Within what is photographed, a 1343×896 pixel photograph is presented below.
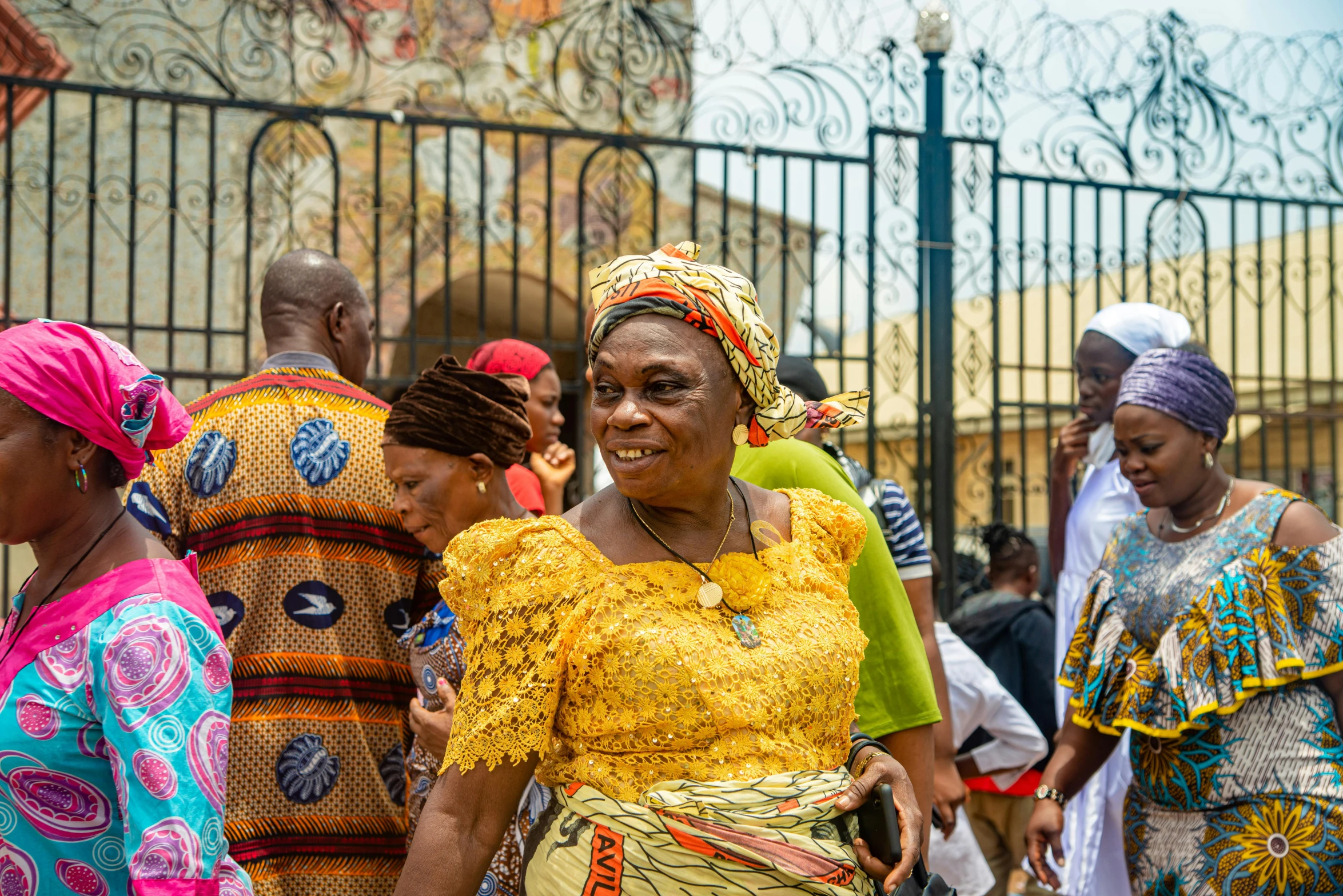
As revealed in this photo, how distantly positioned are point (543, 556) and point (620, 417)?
258mm

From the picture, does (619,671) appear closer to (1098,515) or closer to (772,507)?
(772,507)

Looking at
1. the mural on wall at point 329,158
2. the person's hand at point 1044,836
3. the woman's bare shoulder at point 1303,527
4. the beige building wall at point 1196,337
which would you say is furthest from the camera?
the mural on wall at point 329,158

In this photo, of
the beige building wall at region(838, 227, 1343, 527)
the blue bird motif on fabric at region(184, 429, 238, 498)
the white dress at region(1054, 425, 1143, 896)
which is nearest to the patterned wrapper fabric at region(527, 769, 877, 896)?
the blue bird motif on fabric at region(184, 429, 238, 498)

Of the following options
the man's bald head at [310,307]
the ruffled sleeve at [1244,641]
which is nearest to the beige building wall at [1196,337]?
the ruffled sleeve at [1244,641]

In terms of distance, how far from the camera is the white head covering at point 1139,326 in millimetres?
4672

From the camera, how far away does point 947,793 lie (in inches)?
143

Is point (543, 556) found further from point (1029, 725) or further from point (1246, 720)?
point (1029, 725)

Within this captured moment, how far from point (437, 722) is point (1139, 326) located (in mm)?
3222

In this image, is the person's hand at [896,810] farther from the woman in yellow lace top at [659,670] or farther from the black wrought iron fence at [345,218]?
the black wrought iron fence at [345,218]

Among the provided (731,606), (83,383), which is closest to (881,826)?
(731,606)

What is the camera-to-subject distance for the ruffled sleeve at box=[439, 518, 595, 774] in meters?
1.95

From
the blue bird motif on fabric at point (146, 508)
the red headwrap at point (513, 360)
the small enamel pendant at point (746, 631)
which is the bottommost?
the small enamel pendant at point (746, 631)

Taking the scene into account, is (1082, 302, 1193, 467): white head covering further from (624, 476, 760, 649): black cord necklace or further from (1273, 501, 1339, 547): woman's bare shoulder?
(624, 476, 760, 649): black cord necklace

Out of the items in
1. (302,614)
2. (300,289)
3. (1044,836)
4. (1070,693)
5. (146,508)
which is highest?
(300,289)
